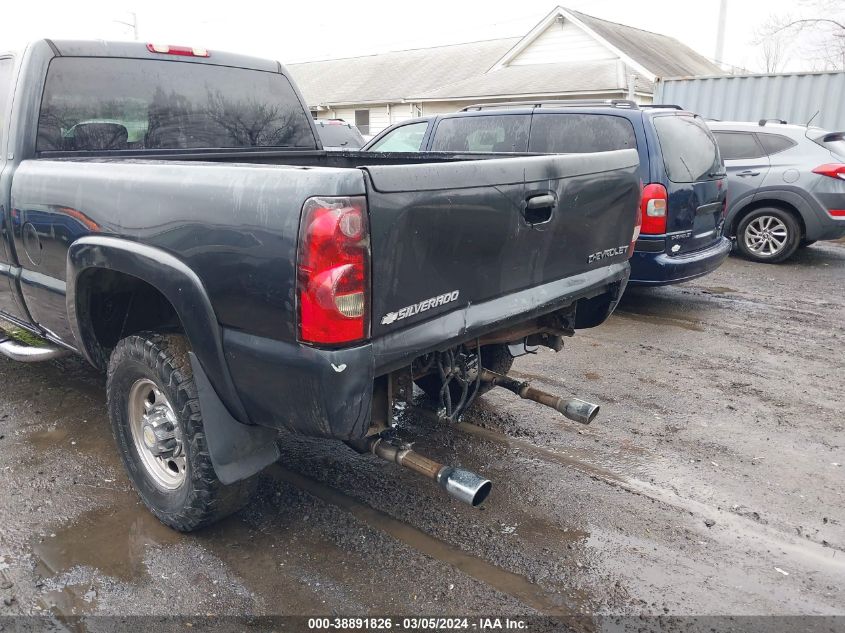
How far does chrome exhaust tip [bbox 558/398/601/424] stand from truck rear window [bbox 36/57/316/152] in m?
2.48

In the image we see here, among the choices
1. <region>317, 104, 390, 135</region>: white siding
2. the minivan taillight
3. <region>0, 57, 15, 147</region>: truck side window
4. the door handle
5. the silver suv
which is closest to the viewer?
the minivan taillight

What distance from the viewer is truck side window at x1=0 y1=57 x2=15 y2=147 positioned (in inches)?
135

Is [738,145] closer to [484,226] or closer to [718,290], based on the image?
[718,290]

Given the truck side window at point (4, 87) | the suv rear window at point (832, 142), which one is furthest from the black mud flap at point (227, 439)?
the suv rear window at point (832, 142)

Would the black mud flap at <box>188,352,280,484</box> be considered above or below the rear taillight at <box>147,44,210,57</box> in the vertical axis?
below

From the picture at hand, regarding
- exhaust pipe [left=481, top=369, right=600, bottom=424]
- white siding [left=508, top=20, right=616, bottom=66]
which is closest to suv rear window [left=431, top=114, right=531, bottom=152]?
exhaust pipe [left=481, top=369, right=600, bottom=424]

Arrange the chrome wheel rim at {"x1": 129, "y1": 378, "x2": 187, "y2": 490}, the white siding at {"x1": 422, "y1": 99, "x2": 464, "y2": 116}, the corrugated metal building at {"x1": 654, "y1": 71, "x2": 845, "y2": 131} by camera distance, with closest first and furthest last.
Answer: the chrome wheel rim at {"x1": 129, "y1": 378, "x2": 187, "y2": 490} < the corrugated metal building at {"x1": 654, "y1": 71, "x2": 845, "y2": 131} < the white siding at {"x1": 422, "y1": 99, "x2": 464, "y2": 116}

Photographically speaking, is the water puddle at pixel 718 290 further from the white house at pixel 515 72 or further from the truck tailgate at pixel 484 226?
the white house at pixel 515 72

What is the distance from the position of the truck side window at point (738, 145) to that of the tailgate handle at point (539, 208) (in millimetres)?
7082

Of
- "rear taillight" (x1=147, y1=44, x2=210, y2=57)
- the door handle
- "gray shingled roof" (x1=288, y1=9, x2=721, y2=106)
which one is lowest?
the door handle

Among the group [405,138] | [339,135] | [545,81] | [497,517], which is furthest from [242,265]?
[545,81]

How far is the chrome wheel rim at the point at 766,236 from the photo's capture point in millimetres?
8805

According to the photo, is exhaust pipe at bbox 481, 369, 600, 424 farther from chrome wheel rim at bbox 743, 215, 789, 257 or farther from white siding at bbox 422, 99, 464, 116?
white siding at bbox 422, 99, 464, 116

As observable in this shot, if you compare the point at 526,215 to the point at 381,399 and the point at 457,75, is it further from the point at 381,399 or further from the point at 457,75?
the point at 457,75
